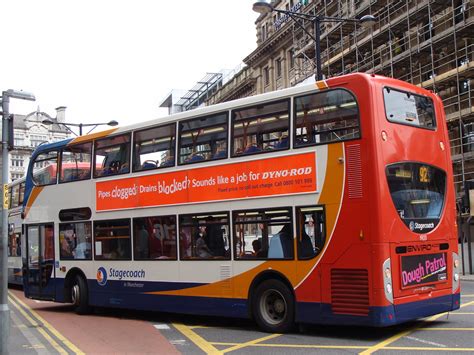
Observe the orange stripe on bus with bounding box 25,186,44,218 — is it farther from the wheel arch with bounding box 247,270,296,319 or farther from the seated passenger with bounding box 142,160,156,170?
the wheel arch with bounding box 247,270,296,319

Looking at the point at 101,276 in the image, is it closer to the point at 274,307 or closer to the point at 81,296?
the point at 81,296

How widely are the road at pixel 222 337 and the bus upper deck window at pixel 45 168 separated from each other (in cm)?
385

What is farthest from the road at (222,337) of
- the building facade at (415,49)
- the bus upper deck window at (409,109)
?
the building facade at (415,49)

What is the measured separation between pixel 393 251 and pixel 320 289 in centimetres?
132

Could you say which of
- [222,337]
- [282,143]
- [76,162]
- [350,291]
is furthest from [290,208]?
[76,162]

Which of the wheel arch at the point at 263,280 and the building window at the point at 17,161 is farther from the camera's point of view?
the building window at the point at 17,161

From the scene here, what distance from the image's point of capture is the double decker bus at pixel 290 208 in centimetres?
881

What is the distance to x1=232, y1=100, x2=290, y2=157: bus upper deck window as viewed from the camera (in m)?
10.0

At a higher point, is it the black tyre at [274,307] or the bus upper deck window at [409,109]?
the bus upper deck window at [409,109]

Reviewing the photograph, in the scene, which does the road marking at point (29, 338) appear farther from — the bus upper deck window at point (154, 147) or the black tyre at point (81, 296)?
the bus upper deck window at point (154, 147)

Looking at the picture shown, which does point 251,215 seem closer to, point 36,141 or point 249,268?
point 249,268

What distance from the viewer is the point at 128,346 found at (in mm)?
9289

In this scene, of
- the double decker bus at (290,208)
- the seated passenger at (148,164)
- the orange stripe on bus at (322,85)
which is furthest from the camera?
the seated passenger at (148,164)

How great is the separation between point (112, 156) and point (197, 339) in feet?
17.1
